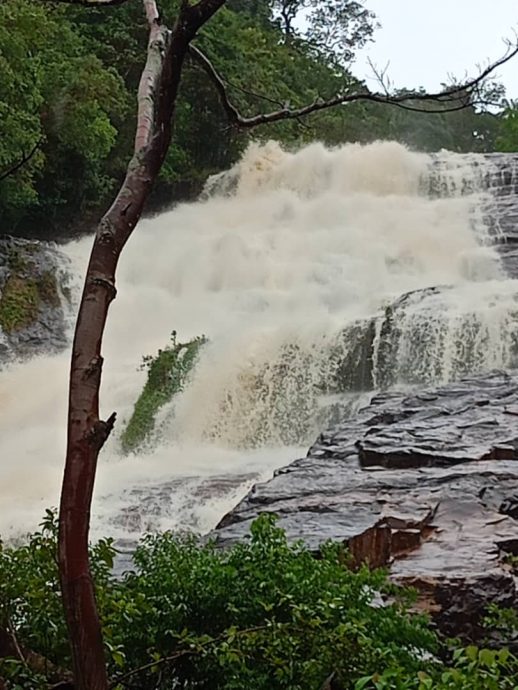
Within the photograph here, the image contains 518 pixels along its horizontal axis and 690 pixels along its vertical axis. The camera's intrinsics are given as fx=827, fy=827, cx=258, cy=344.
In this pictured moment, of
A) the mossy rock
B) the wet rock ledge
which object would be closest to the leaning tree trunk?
the wet rock ledge

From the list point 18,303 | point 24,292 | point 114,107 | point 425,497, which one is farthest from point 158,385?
point 114,107

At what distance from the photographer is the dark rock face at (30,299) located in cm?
1453

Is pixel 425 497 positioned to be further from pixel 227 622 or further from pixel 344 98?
pixel 344 98

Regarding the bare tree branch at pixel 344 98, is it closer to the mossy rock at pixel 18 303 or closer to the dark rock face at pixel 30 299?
the dark rock face at pixel 30 299

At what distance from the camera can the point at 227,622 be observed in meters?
2.45

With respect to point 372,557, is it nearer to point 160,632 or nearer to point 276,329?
point 160,632

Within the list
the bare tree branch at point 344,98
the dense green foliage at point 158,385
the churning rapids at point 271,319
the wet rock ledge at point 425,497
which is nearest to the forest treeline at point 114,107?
the churning rapids at point 271,319

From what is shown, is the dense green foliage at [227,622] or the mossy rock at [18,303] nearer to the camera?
the dense green foliage at [227,622]

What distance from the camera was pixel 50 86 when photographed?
56.5 feet

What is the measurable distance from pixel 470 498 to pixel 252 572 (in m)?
3.74

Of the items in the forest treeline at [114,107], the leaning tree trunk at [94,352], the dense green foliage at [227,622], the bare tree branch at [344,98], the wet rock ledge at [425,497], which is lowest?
the wet rock ledge at [425,497]

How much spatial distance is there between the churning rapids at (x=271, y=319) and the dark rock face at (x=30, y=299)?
0.48 metres

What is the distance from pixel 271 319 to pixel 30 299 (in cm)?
460

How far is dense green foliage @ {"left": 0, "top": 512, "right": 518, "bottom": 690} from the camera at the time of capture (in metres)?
2.20
